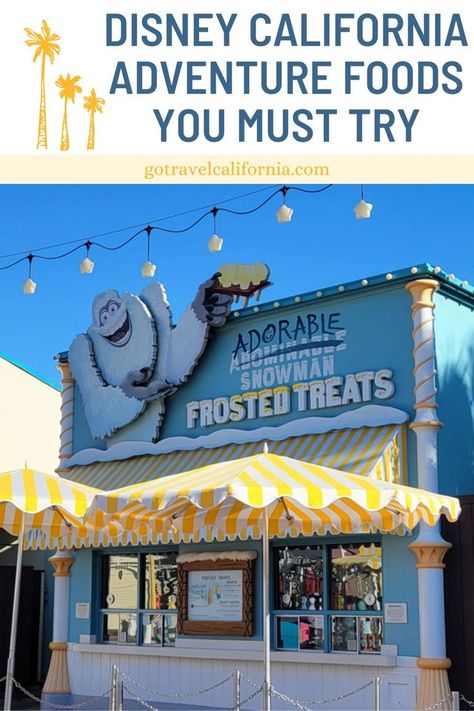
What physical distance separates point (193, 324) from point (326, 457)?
350 cm

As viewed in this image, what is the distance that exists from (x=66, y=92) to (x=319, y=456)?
5.67 meters

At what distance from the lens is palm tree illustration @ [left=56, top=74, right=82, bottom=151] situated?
31.7ft

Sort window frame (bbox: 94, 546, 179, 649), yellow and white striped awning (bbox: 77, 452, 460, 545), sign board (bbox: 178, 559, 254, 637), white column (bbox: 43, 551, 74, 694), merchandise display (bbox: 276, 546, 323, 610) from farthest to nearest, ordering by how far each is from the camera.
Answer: white column (bbox: 43, 551, 74, 694), window frame (bbox: 94, 546, 179, 649), sign board (bbox: 178, 559, 254, 637), merchandise display (bbox: 276, 546, 323, 610), yellow and white striped awning (bbox: 77, 452, 460, 545)

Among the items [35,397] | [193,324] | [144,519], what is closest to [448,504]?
[144,519]

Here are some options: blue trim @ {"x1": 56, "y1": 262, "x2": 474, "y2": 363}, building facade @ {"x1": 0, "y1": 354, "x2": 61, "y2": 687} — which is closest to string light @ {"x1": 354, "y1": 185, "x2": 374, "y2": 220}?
blue trim @ {"x1": 56, "y1": 262, "x2": 474, "y2": 363}

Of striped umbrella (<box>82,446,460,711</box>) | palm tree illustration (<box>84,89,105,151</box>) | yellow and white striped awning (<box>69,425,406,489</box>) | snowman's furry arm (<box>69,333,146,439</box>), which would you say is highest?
palm tree illustration (<box>84,89,105,151</box>)

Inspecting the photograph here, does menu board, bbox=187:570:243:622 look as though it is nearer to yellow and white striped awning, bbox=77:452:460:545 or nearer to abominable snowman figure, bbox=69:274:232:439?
yellow and white striped awning, bbox=77:452:460:545

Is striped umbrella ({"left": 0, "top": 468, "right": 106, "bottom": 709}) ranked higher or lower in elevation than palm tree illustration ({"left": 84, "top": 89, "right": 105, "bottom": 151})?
lower

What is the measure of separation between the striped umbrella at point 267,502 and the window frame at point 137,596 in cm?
382

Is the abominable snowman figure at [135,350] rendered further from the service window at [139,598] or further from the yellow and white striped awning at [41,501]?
the yellow and white striped awning at [41,501]

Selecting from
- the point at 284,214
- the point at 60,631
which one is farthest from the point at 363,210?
the point at 60,631

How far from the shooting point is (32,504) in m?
9.90

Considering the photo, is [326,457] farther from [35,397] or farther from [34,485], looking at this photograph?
[35,397]

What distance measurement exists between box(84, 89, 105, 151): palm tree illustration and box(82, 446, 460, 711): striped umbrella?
352 centimetres
